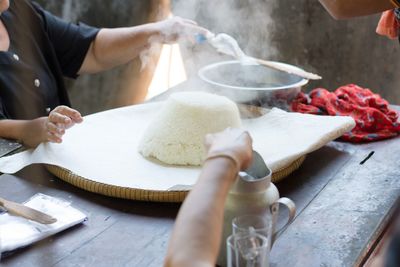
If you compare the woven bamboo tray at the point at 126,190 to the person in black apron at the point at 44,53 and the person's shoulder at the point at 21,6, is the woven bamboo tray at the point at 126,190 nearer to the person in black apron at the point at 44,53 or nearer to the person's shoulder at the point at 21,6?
the person in black apron at the point at 44,53

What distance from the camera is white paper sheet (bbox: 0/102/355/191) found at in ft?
4.95

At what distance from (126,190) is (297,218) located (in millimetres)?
462

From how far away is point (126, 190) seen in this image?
A: 4.64ft

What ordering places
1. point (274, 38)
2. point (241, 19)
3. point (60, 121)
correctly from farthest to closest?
point (274, 38) < point (241, 19) < point (60, 121)

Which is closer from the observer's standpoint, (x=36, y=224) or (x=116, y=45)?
(x=36, y=224)

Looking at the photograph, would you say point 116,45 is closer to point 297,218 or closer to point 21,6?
point 21,6

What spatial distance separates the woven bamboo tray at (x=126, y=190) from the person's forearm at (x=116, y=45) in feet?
3.06

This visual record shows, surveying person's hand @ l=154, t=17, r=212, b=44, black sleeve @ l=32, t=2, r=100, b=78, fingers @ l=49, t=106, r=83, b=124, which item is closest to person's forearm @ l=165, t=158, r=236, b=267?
fingers @ l=49, t=106, r=83, b=124

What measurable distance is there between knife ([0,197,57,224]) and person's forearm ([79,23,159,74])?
3.76ft

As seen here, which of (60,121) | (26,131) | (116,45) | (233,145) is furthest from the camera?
(116,45)

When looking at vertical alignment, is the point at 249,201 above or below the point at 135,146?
above

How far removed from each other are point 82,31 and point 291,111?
1.03 meters

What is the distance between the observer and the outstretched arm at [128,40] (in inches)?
85.5

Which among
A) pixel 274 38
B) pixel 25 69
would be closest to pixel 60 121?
pixel 25 69
